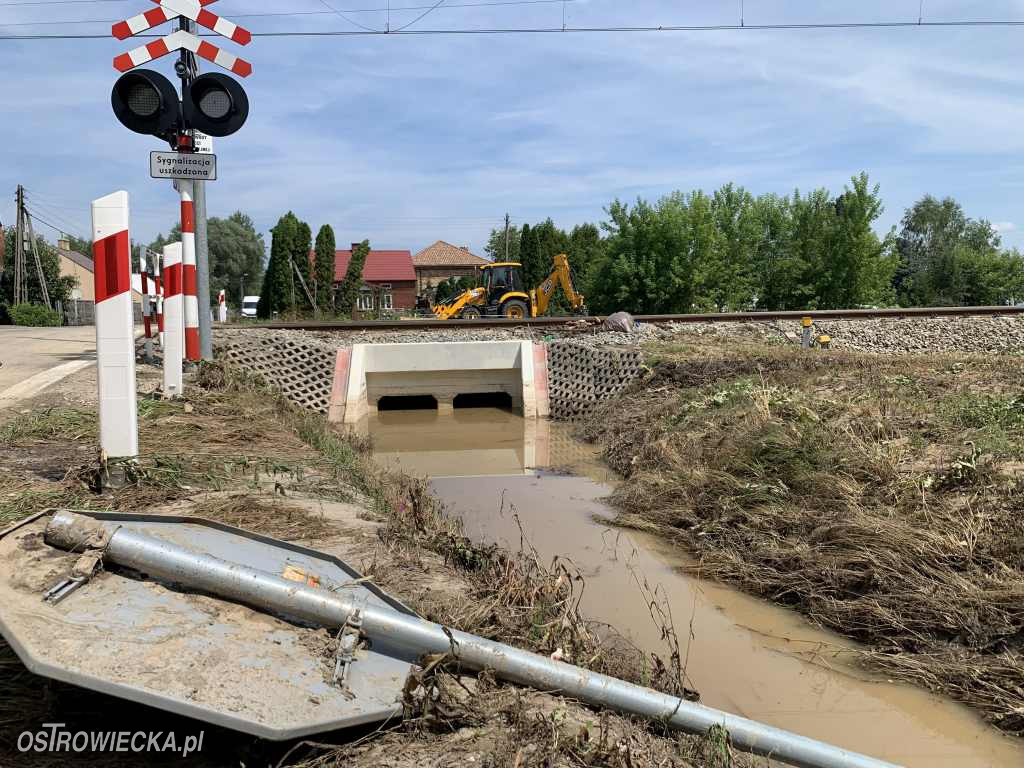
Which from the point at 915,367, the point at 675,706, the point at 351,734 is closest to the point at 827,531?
the point at 675,706

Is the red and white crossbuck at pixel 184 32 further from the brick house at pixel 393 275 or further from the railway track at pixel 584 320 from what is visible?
the brick house at pixel 393 275

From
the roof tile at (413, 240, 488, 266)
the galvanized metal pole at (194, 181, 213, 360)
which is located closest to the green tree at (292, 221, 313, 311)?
the galvanized metal pole at (194, 181, 213, 360)

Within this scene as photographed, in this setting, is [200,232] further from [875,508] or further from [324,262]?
[324,262]

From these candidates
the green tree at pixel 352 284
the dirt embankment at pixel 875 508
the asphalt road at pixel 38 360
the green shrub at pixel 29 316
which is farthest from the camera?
the green tree at pixel 352 284

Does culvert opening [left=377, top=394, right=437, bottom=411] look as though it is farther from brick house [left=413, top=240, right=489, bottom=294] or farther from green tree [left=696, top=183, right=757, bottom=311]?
brick house [left=413, top=240, right=489, bottom=294]

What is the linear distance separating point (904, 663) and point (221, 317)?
1050 inches

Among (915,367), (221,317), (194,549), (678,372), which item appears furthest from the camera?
(221,317)

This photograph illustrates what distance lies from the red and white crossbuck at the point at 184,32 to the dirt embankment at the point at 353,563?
3392 mm

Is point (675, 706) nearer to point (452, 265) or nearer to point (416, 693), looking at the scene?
point (416, 693)

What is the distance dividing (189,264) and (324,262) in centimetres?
3365

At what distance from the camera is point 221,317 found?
2798 cm

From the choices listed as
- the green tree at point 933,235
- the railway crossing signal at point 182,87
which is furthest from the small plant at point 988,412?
the green tree at point 933,235

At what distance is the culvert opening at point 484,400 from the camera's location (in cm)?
1525

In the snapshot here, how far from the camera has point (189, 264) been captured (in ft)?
27.8
